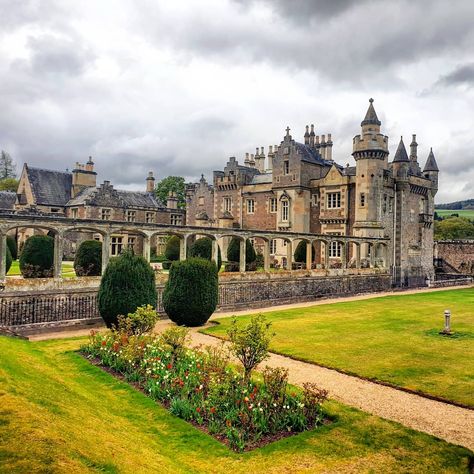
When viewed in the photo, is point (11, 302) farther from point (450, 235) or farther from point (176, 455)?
point (450, 235)

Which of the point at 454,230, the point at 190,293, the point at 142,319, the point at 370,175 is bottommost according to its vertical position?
the point at 142,319

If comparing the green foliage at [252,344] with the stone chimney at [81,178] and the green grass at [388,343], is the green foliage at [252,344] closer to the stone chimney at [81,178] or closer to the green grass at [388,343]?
the green grass at [388,343]

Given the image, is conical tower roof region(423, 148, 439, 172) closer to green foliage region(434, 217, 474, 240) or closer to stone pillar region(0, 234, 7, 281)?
green foliage region(434, 217, 474, 240)

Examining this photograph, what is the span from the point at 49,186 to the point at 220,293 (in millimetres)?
31905

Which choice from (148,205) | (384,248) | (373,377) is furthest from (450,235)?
(373,377)

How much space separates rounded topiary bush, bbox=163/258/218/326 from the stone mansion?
2176cm

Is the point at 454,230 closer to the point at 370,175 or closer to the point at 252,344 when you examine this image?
the point at 370,175

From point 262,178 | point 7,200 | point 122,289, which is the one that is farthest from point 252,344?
point 7,200

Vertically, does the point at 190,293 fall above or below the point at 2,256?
below

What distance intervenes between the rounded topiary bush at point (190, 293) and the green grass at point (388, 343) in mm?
924

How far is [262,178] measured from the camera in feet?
158

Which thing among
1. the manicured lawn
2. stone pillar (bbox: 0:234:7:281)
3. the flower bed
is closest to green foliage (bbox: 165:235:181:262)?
stone pillar (bbox: 0:234:7:281)

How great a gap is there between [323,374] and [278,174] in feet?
110

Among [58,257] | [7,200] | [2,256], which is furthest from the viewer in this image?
[7,200]
